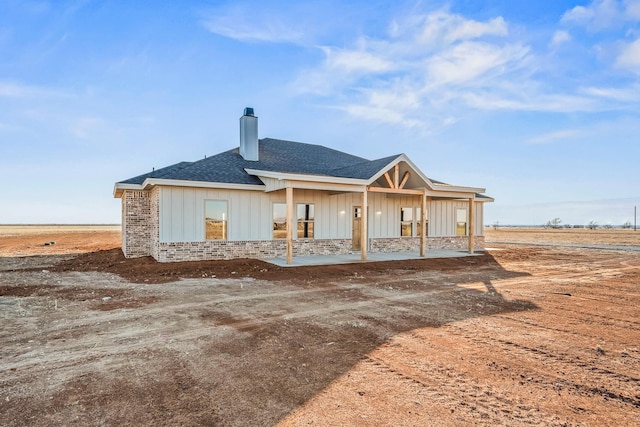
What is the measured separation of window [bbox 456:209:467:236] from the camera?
2011 centimetres

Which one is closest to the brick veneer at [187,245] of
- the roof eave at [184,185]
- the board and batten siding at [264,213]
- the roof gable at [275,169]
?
the board and batten siding at [264,213]

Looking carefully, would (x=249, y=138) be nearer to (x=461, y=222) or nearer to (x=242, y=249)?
(x=242, y=249)

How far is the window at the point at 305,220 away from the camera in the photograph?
597 inches

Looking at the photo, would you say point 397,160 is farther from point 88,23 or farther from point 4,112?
point 4,112

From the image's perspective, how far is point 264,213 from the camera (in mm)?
14422

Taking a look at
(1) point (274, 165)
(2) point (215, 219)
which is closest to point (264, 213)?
(2) point (215, 219)

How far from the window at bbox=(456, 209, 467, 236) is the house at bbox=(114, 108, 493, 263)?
951 millimetres

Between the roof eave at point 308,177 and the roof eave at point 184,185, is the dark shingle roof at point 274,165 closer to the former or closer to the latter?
the roof eave at point 184,185

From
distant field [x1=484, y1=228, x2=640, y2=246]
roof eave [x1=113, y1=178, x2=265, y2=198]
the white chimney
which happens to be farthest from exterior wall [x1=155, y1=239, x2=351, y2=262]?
distant field [x1=484, y1=228, x2=640, y2=246]

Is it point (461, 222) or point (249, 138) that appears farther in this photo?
point (461, 222)

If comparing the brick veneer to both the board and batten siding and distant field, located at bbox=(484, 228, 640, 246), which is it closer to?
the board and batten siding

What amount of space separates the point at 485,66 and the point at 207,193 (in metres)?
14.4

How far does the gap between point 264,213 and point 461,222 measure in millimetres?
12546

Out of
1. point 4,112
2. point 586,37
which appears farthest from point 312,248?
point 4,112
